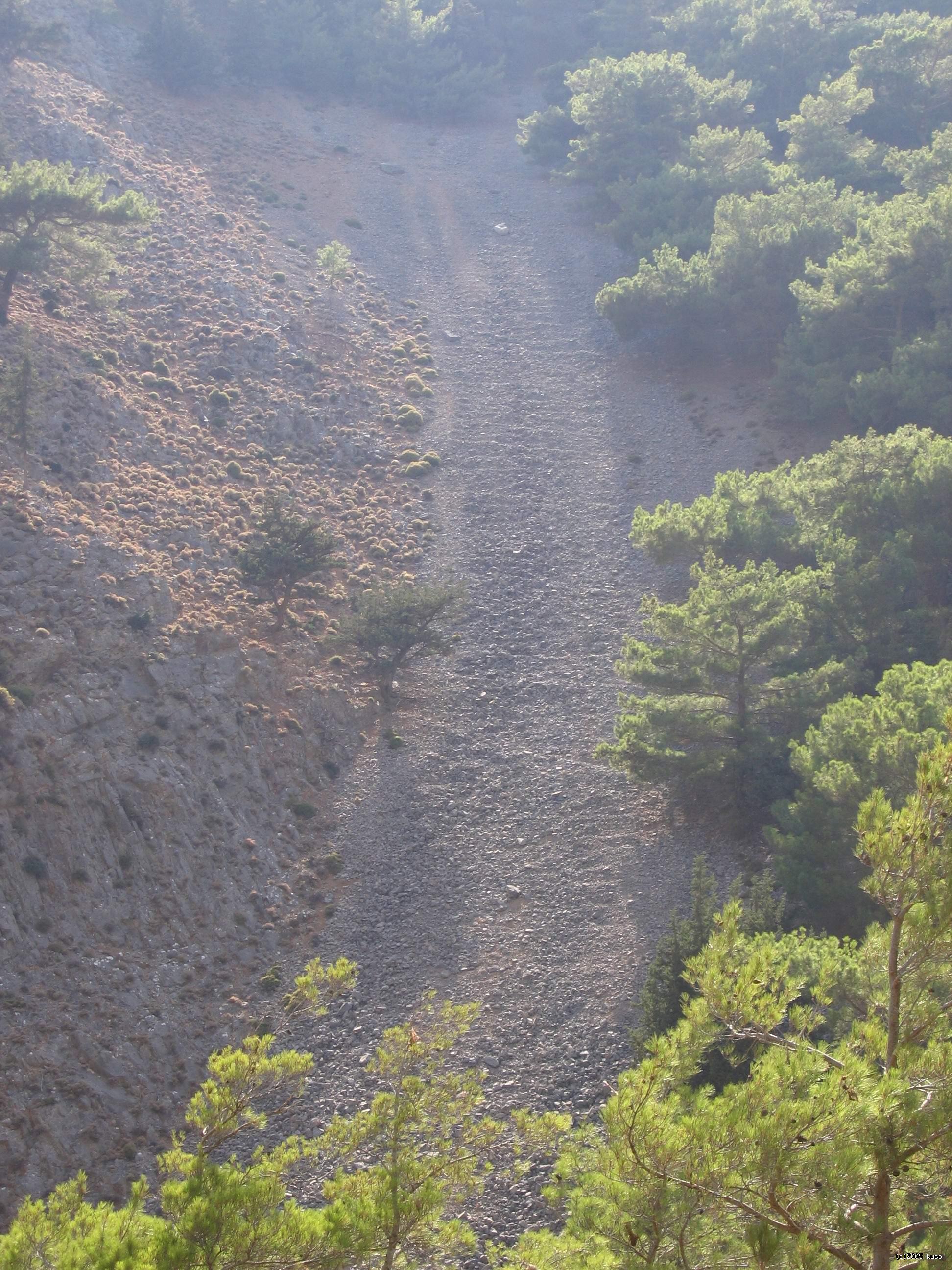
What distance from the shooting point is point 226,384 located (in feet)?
132

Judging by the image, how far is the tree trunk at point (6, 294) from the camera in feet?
111

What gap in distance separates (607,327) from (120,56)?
108 ft

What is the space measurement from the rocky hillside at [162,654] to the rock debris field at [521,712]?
1.95 metres

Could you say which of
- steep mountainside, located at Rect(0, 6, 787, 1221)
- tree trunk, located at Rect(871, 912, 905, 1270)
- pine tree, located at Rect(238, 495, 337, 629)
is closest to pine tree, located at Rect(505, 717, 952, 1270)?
tree trunk, located at Rect(871, 912, 905, 1270)

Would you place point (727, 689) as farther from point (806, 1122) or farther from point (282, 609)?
point (806, 1122)

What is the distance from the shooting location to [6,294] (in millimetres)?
34250

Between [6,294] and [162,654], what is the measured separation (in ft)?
51.8

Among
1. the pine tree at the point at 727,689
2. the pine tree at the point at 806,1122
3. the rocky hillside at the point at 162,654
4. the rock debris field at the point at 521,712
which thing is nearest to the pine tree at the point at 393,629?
the rocky hillside at the point at 162,654

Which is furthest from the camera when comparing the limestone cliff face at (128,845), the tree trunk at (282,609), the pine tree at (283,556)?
the pine tree at (283,556)

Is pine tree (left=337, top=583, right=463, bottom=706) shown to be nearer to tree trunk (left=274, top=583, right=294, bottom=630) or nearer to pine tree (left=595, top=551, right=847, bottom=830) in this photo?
tree trunk (left=274, top=583, right=294, bottom=630)

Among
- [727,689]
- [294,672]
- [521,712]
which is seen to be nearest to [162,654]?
[294,672]

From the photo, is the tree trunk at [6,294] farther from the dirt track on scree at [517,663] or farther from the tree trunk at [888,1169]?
the tree trunk at [888,1169]

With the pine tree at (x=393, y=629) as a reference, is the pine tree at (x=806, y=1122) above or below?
below

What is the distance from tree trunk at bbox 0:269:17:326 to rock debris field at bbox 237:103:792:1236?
52.2 feet
